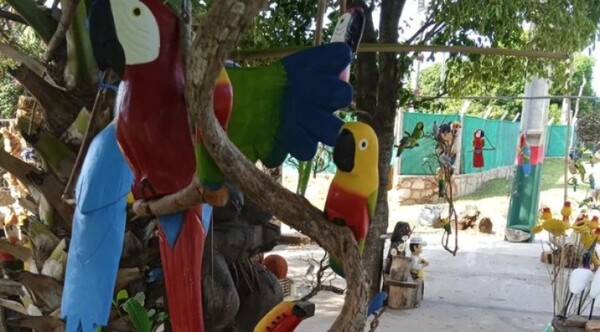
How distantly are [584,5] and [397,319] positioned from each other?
2236 mm

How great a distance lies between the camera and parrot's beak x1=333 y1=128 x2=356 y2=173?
82cm

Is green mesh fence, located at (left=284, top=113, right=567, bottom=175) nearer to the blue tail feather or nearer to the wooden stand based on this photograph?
the wooden stand

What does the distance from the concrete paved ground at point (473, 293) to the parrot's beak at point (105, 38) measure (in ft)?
8.72

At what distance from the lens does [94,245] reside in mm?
952

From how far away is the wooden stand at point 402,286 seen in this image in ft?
12.8

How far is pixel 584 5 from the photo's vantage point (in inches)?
121

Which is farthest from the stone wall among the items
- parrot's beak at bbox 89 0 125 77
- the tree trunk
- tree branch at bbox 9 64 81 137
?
parrot's beak at bbox 89 0 125 77

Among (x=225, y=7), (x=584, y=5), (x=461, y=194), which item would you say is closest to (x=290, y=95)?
(x=225, y=7)

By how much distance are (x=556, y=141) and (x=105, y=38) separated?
1328 cm

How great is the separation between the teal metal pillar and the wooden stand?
2585 millimetres

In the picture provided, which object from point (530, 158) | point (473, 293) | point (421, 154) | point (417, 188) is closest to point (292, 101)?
point (473, 293)

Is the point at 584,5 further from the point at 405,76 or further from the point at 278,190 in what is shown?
the point at 278,190

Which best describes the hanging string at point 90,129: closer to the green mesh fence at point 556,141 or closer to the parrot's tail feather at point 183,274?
the parrot's tail feather at point 183,274

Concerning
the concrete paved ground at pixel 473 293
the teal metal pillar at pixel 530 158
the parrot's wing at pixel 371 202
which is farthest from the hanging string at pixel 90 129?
the teal metal pillar at pixel 530 158
